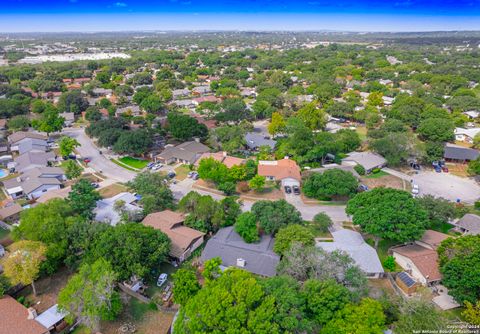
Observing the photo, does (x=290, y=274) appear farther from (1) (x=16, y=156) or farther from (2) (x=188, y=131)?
(1) (x=16, y=156)

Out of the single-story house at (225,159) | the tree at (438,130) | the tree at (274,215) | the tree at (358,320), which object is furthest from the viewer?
the tree at (438,130)

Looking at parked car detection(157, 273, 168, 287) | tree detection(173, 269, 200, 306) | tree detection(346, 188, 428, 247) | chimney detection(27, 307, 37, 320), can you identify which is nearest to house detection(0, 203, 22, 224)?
chimney detection(27, 307, 37, 320)

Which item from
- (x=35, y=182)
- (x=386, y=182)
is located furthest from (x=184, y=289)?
(x=386, y=182)

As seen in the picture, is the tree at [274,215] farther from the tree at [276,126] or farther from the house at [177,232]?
the tree at [276,126]

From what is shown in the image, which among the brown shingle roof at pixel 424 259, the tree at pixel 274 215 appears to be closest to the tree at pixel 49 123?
the tree at pixel 274 215

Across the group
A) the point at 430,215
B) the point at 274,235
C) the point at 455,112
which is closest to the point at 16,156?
the point at 274,235

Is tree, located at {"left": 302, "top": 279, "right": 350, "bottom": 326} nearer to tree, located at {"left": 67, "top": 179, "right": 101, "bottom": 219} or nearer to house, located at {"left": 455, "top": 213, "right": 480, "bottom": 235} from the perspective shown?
house, located at {"left": 455, "top": 213, "right": 480, "bottom": 235}
